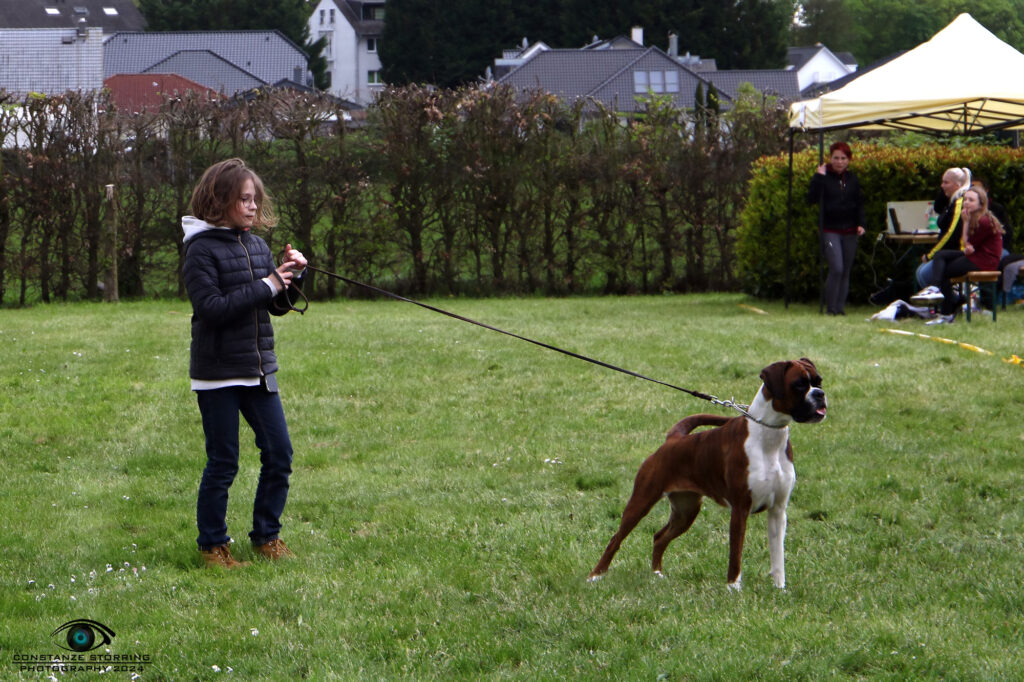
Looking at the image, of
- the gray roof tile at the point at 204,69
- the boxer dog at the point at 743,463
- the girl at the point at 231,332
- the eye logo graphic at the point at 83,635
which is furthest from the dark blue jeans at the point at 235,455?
the gray roof tile at the point at 204,69

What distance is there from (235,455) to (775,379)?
2.36m

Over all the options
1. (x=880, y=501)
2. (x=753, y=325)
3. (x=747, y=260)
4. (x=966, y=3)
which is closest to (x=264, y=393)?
(x=880, y=501)

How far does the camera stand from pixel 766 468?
160 inches

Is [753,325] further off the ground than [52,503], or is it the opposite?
[753,325]

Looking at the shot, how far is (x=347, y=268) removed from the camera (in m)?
16.4

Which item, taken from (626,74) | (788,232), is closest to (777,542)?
(788,232)

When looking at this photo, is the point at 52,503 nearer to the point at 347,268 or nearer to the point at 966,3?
the point at 347,268

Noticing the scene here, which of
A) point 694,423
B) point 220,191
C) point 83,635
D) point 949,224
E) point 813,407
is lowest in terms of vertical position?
point 83,635

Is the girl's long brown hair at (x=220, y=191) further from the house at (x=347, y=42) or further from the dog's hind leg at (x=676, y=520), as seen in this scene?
the house at (x=347, y=42)

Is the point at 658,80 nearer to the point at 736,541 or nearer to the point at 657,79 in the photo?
the point at 657,79

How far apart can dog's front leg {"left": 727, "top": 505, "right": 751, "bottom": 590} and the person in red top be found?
28.3 feet

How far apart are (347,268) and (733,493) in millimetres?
12832

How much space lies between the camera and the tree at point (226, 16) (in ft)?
240

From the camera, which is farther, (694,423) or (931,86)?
(931,86)
